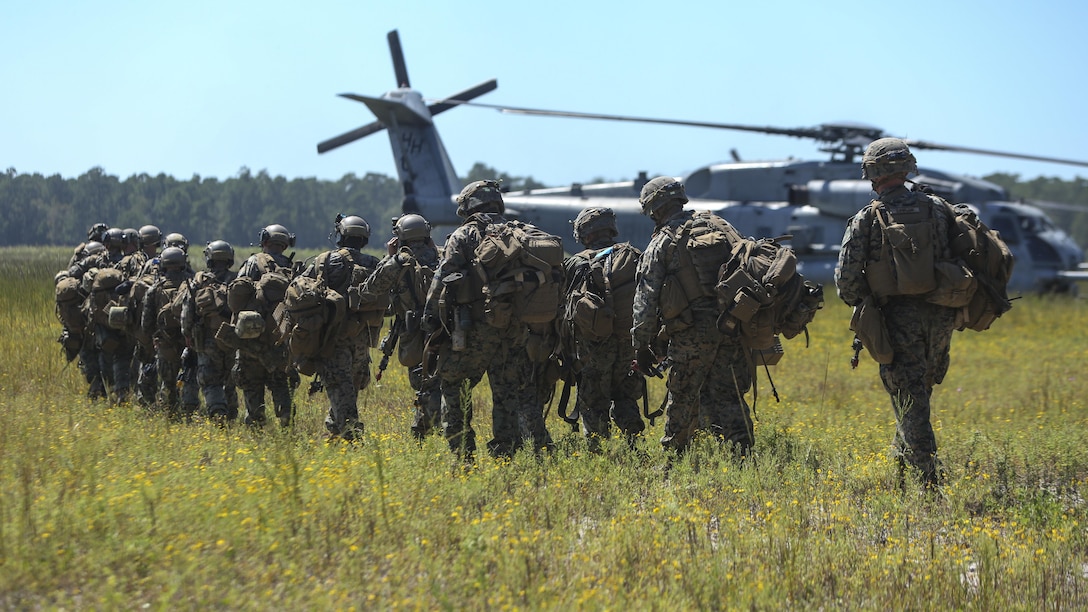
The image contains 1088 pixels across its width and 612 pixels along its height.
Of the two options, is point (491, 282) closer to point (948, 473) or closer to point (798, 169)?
point (948, 473)

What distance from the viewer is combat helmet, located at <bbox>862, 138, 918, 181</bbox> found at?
6117mm

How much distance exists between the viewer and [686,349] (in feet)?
21.8

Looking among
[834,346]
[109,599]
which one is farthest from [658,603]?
[834,346]

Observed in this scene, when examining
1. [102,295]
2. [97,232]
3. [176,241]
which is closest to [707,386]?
[176,241]

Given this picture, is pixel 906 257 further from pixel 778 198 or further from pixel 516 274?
pixel 778 198

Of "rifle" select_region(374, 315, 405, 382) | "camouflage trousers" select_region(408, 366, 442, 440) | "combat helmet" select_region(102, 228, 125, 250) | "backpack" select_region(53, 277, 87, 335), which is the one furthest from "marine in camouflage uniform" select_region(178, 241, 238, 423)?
"combat helmet" select_region(102, 228, 125, 250)

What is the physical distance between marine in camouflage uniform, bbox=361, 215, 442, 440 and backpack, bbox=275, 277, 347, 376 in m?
0.35

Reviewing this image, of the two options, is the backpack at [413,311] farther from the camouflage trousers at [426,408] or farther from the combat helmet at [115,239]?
the combat helmet at [115,239]

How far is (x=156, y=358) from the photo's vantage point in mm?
10398

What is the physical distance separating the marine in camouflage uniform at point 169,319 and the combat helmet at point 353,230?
2.22 meters

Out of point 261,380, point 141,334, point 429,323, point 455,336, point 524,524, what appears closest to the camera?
point 524,524

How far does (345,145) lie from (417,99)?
1.97 m

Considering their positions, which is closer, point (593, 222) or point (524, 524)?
point (524, 524)

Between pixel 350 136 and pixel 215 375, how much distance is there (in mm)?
14682
